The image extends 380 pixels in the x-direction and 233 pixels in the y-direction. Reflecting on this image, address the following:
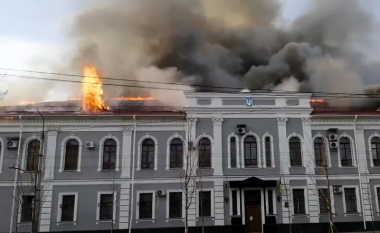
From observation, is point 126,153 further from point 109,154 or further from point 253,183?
point 253,183

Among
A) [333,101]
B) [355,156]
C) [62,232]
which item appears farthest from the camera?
[333,101]

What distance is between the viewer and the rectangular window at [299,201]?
79.4 ft

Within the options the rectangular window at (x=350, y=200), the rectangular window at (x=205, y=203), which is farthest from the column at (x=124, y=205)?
the rectangular window at (x=350, y=200)

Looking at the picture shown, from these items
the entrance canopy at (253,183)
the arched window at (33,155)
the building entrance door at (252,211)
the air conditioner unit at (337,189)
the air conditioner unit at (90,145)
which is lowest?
the building entrance door at (252,211)

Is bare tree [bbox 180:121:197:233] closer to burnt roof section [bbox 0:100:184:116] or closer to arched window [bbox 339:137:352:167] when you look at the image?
burnt roof section [bbox 0:100:184:116]

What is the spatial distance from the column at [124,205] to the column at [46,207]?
4728 millimetres

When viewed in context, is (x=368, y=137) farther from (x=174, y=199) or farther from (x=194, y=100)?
(x=174, y=199)

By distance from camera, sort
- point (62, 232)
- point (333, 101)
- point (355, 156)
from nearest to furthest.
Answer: point (62, 232) < point (355, 156) < point (333, 101)

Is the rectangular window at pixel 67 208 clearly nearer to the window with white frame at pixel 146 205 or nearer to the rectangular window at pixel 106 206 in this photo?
the rectangular window at pixel 106 206

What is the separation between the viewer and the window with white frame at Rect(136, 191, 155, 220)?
23881 millimetres

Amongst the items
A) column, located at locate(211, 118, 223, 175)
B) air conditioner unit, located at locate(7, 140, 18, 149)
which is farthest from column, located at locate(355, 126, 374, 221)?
air conditioner unit, located at locate(7, 140, 18, 149)

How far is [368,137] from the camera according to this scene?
83.9 ft

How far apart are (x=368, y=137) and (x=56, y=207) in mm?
22550

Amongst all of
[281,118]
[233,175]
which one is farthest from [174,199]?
[281,118]
